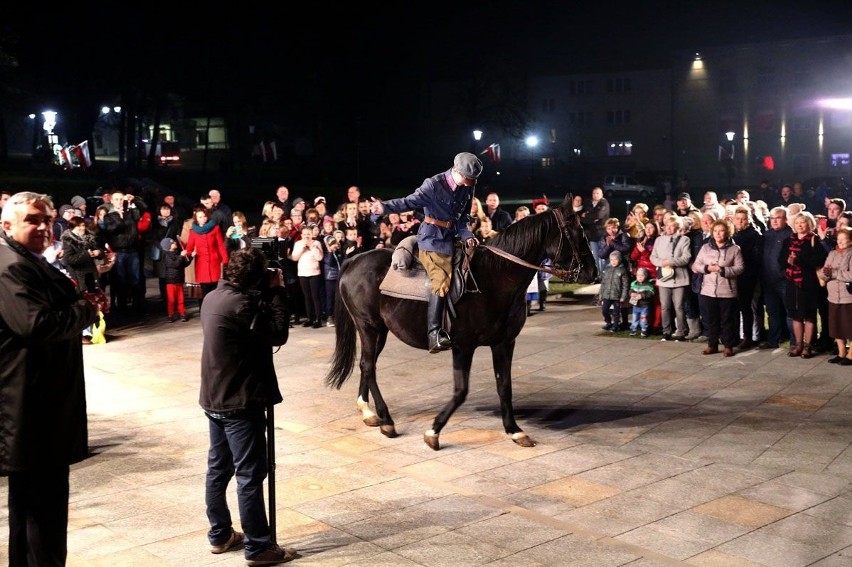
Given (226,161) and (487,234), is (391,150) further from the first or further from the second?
(487,234)

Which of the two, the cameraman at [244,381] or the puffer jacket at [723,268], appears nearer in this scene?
the cameraman at [244,381]

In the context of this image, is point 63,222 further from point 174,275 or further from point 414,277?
point 414,277

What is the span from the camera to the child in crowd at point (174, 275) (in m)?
17.4

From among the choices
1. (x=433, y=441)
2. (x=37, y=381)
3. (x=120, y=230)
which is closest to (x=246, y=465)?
(x=37, y=381)

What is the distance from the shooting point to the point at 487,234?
16766 millimetres

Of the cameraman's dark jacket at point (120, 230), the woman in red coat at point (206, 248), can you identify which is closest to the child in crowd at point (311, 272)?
the woman in red coat at point (206, 248)

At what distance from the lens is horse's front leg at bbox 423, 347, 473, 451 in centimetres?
965

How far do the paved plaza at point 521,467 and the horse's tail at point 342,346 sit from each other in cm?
45

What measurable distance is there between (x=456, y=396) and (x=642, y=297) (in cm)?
652

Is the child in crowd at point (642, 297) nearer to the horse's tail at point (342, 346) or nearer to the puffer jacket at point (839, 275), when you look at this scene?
the puffer jacket at point (839, 275)

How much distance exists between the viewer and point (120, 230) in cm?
1797

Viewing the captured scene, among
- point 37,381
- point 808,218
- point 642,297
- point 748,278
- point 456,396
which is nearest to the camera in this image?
point 37,381

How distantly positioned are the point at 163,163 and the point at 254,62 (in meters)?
17.1

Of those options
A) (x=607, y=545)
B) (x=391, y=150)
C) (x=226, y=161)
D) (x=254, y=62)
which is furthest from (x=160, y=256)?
(x=391, y=150)
